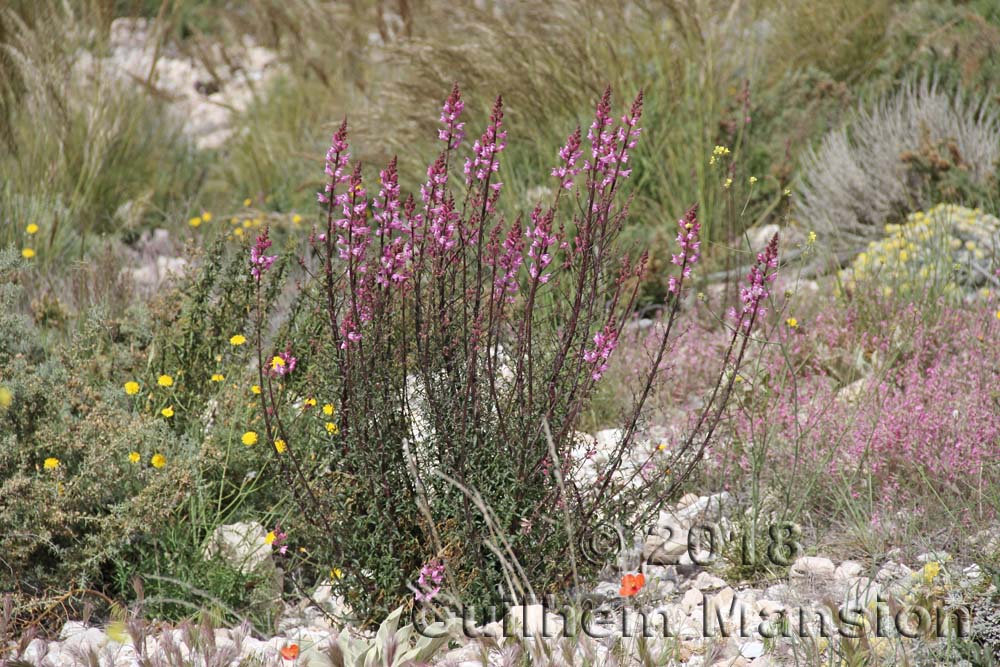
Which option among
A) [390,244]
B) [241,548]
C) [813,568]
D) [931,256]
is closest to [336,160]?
[390,244]

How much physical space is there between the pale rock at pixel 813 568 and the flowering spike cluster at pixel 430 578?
0.95 meters

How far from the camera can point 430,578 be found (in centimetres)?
266

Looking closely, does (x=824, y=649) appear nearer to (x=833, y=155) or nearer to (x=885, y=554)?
(x=885, y=554)

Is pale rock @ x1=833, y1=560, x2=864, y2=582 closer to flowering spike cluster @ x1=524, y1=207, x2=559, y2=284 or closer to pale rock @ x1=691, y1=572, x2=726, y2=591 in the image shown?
pale rock @ x1=691, y1=572, x2=726, y2=591

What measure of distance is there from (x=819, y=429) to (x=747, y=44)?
351 cm

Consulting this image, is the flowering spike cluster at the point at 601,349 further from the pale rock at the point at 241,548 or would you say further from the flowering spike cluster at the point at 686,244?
the pale rock at the point at 241,548

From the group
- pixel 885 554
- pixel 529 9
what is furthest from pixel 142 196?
pixel 885 554

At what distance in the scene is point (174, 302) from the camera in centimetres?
373

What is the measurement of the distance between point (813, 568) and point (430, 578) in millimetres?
Answer: 1025

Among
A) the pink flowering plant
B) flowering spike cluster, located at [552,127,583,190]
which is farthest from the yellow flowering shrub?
flowering spike cluster, located at [552,127,583,190]

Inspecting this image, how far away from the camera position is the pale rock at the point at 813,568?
Answer: 111 inches

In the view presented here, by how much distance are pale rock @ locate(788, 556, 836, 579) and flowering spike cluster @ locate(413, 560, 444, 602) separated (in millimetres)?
955

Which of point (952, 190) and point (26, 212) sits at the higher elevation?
point (952, 190)

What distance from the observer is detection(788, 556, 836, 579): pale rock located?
2.83m
